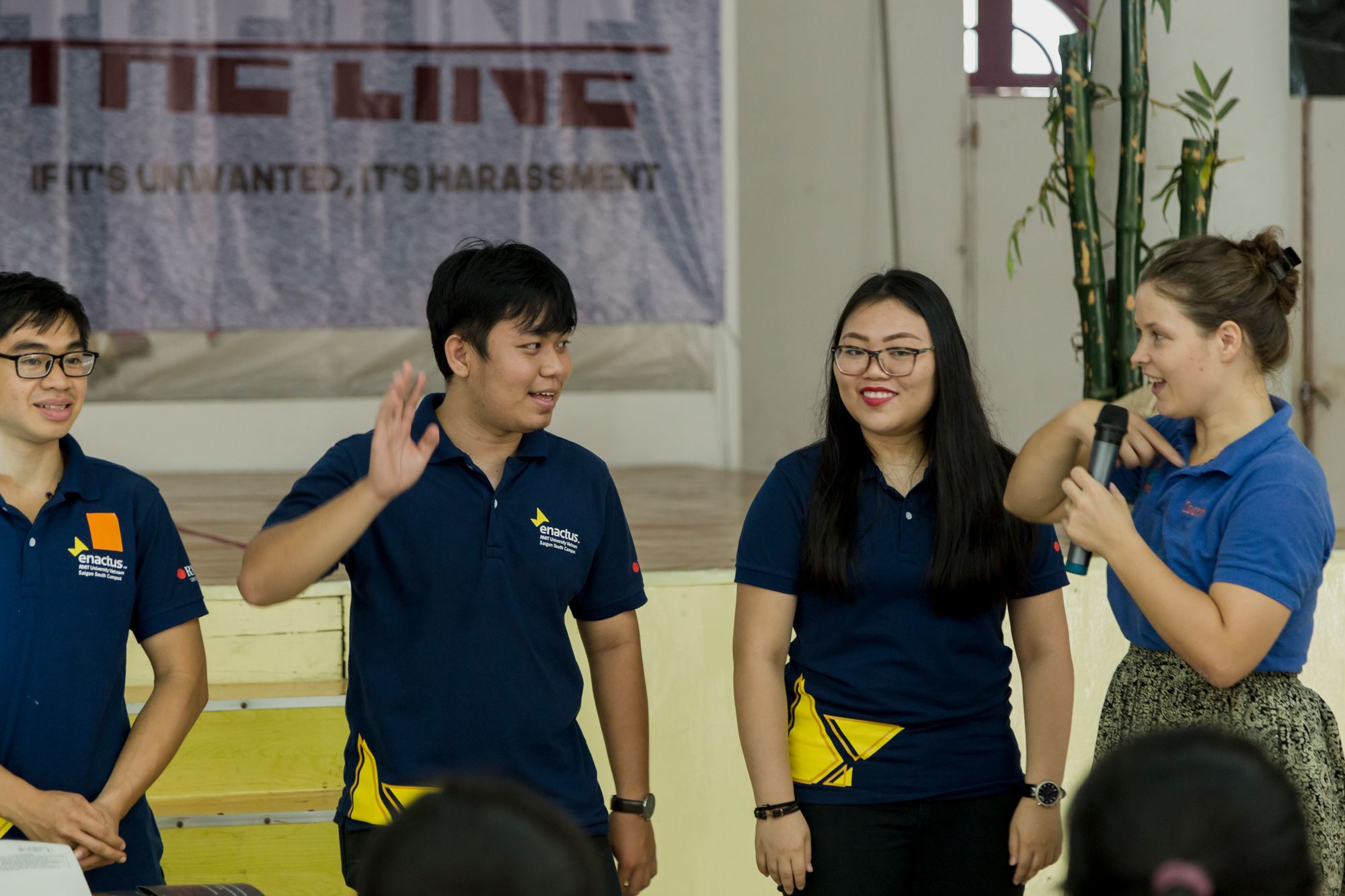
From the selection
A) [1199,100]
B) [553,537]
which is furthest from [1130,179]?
[553,537]

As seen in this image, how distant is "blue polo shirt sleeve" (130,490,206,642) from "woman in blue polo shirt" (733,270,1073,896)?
681 millimetres

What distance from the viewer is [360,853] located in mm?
1619

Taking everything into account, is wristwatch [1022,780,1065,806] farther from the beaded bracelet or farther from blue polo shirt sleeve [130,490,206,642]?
blue polo shirt sleeve [130,490,206,642]

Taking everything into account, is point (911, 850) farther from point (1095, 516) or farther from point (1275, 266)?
point (1275, 266)

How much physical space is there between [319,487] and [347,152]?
403 centimetres

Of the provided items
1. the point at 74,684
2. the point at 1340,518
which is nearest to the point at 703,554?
the point at 74,684

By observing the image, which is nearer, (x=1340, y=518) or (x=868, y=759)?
(x=868, y=759)

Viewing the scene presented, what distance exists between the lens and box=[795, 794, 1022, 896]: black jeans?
1.68m

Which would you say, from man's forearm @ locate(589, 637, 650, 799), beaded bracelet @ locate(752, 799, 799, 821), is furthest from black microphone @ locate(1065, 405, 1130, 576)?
man's forearm @ locate(589, 637, 650, 799)

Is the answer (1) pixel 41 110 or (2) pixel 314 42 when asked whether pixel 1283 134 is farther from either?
(1) pixel 41 110

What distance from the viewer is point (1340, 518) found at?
558 cm

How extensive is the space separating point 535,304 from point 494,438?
0.17 meters

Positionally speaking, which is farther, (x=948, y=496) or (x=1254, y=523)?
(x=948, y=496)

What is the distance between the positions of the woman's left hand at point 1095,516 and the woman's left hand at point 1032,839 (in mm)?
357
